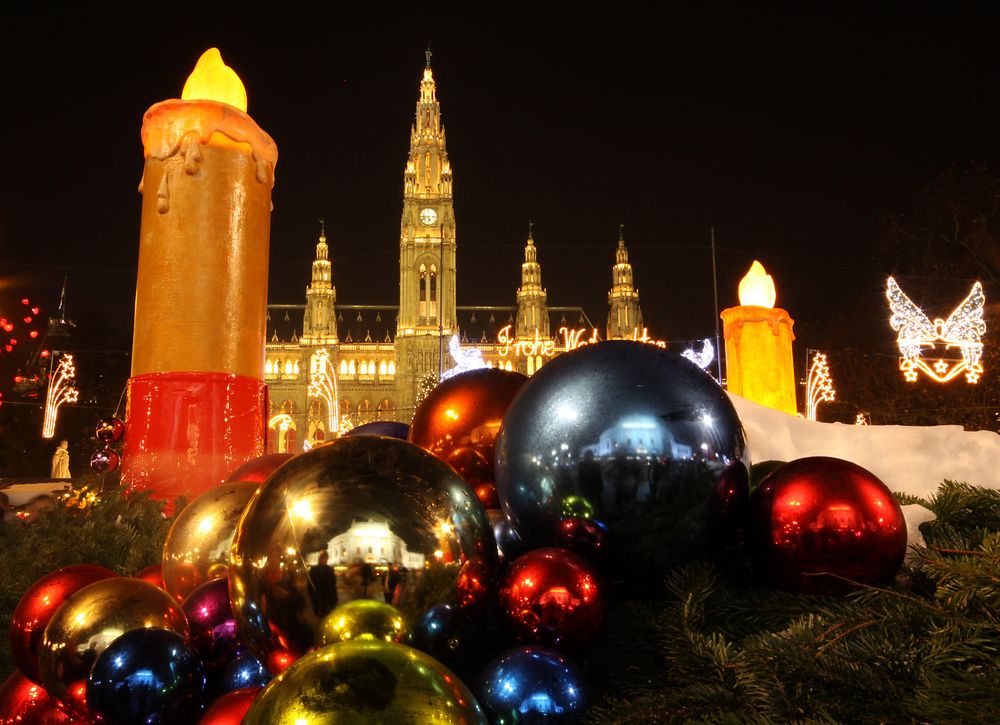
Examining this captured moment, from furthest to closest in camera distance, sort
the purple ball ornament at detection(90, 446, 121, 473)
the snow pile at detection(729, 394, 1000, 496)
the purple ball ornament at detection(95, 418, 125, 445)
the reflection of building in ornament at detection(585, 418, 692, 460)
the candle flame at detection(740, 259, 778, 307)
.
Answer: the candle flame at detection(740, 259, 778, 307) → the purple ball ornament at detection(95, 418, 125, 445) → the purple ball ornament at detection(90, 446, 121, 473) → the snow pile at detection(729, 394, 1000, 496) → the reflection of building in ornament at detection(585, 418, 692, 460)

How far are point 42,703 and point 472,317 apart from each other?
7100cm

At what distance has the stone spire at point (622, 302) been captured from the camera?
6825 centimetres

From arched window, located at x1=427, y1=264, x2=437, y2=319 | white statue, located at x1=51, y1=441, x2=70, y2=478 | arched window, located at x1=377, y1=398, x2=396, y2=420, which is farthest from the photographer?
arched window, located at x1=427, y1=264, x2=437, y2=319

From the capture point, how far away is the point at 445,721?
1117mm

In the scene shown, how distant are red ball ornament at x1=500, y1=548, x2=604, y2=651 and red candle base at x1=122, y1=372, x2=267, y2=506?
3475mm

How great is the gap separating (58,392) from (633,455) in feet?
104

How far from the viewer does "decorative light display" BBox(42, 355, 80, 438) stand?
2580cm

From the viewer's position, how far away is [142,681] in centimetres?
163

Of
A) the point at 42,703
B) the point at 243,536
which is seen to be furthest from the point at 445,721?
the point at 42,703

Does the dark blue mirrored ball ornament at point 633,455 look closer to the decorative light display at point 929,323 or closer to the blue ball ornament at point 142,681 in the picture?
the blue ball ornament at point 142,681

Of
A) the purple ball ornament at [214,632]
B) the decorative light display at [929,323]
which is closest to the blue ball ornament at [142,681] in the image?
the purple ball ornament at [214,632]

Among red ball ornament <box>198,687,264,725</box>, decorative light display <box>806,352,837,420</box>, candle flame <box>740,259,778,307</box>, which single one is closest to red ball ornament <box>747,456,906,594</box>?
red ball ornament <box>198,687,264,725</box>

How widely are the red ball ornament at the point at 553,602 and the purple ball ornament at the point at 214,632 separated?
742mm

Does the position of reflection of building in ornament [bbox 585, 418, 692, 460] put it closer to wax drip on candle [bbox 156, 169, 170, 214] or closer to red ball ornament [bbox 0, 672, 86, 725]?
red ball ornament [bbox 0, 672, 86, 725]
